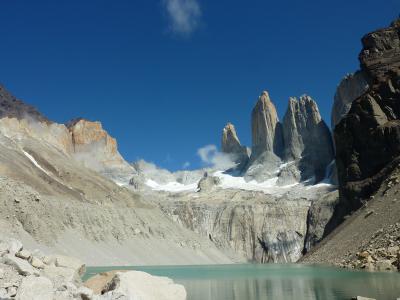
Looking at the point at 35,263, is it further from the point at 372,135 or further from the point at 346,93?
the point at 346,93

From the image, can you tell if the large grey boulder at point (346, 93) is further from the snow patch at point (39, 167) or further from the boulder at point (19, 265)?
the boulder at point (19, 265)

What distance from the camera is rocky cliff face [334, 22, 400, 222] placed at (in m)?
75.4

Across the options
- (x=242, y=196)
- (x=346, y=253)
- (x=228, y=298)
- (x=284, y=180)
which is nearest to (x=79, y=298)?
(x=228, y=298)

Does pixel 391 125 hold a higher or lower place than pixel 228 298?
higher

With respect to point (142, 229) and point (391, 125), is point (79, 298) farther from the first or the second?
point (142, 229)

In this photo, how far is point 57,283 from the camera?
59.4 feet

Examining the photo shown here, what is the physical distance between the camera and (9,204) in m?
72.0

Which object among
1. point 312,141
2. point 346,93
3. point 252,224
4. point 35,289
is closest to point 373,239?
point 35,289

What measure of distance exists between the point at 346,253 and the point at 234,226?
101m

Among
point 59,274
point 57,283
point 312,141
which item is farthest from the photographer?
point 312,141

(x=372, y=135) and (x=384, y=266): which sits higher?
(x=372, y=135)

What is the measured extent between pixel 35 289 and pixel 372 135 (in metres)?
71.1

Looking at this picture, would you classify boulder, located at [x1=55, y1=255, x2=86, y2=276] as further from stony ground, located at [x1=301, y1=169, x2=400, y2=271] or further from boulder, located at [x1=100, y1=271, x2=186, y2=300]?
stony ground, located at [x1=301, y1=169, x2=400, y2=271]

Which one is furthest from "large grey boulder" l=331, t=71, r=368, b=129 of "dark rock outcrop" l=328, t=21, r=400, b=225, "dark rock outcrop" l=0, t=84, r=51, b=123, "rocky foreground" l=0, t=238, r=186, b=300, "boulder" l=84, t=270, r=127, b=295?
"rocky foreground" l=0, t=238, r=186, b=300
